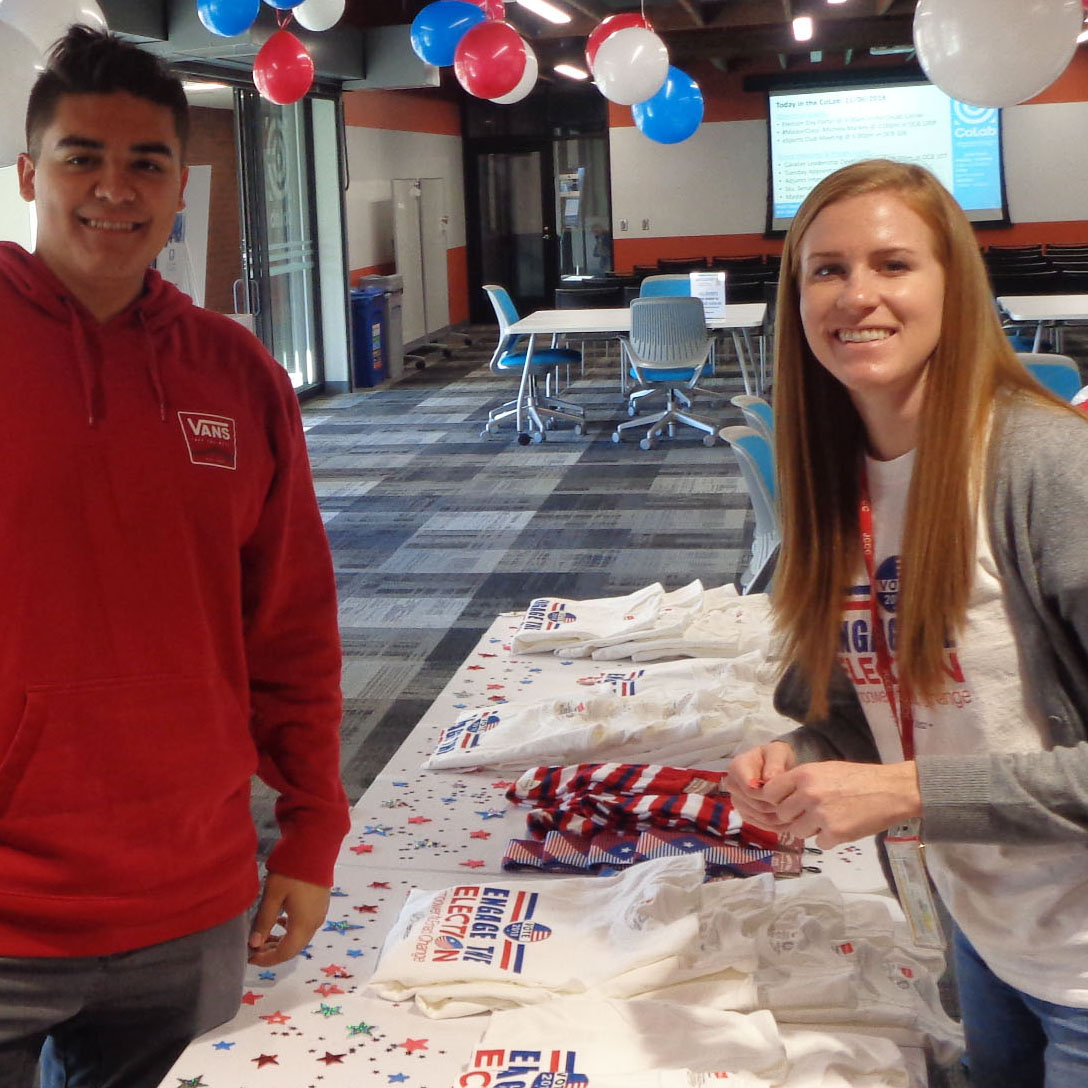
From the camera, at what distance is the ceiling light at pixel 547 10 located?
33.3 ft

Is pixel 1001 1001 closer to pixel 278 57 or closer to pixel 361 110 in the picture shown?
pixel 278 57

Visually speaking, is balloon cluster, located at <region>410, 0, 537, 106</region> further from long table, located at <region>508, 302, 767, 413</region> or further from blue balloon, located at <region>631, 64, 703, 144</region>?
long table, located at <region>508, 302, 767, 413</region>

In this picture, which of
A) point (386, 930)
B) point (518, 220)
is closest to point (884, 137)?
point (518, 220)

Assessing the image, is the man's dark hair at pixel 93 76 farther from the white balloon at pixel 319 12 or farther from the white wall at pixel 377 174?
the white wall at pixel 377 174

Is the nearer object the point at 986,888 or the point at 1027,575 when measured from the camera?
the point at 1027,575

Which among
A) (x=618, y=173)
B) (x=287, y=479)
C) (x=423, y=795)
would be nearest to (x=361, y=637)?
(x=423, y=795)

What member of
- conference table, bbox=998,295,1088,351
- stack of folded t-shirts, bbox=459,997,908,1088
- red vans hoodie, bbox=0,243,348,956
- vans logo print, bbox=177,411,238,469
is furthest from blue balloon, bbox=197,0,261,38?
conference table, bbox=998,295,1088,351

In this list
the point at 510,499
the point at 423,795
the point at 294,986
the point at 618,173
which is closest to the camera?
the point at 294,986

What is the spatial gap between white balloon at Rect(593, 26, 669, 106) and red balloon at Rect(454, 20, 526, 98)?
1.60ft

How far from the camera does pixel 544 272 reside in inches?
705

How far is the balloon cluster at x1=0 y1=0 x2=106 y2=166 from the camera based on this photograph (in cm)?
280

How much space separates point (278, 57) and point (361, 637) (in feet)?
10.4

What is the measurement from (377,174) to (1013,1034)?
13146 mm

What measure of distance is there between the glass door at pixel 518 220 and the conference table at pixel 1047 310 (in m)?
9.24
